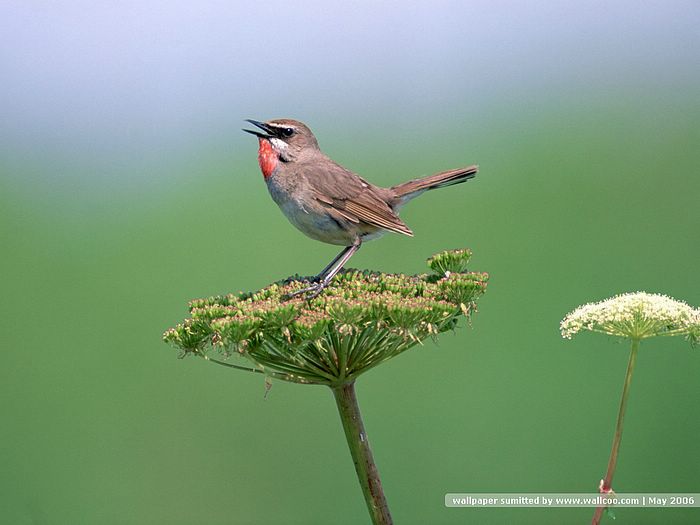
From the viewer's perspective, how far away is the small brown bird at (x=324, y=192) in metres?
5.70

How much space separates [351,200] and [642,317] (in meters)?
2.71

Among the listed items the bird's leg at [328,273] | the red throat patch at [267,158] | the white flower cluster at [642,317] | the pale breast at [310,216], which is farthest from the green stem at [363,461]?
the red throat patch at [267,158]

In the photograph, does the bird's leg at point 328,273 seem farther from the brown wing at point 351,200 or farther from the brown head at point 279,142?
the brown head at point 279,142

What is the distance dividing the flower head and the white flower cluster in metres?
0.61

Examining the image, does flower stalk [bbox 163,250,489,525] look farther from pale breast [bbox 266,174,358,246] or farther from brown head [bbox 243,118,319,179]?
brown head [bbox 243,118,319,179]

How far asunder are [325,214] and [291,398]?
174 inches

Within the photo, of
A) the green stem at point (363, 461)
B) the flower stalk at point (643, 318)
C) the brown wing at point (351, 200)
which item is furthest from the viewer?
the brown wing at point (351, 200)

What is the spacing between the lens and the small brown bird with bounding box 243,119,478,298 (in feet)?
18.7

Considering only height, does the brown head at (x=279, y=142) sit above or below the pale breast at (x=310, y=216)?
above

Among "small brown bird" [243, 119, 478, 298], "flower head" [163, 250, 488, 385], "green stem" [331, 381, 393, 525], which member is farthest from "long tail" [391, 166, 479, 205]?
"green stem" [331, 381, 393, 525]

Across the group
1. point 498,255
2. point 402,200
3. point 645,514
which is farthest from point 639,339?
point 498,255

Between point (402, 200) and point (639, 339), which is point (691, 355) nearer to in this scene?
point (402, 200)

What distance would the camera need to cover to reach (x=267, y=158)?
19.8 ft

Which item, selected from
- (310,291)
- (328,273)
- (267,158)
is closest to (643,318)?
(310,291)
